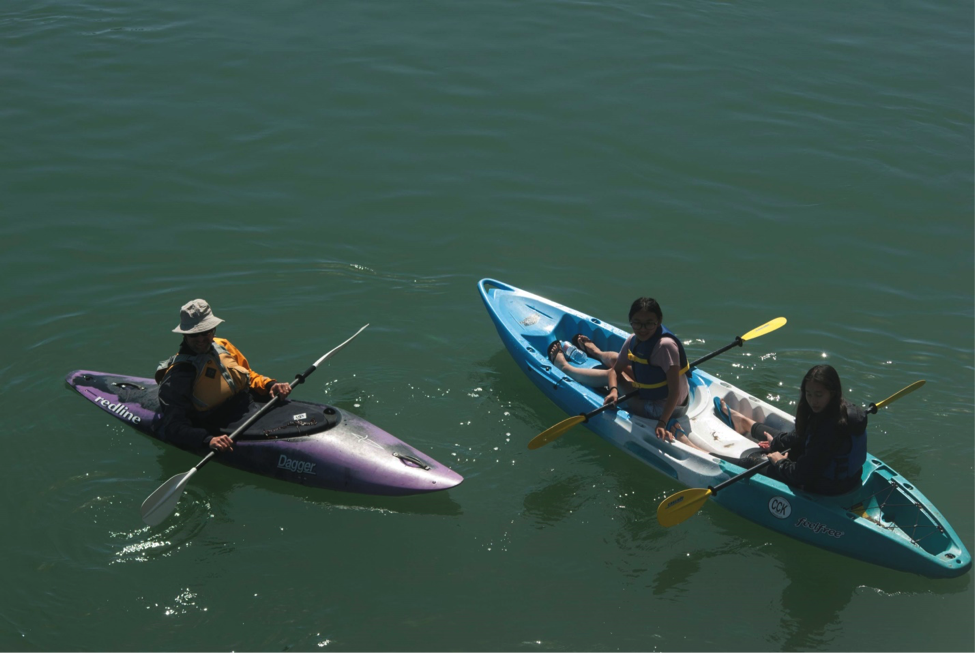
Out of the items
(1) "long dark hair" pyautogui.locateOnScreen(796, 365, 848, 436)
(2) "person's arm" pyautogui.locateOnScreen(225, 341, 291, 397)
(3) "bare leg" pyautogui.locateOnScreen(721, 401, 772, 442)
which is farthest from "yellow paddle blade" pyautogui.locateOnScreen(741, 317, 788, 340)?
(2) "person's arm" pyautogui.locateOnScreen(225, 341, 291, 397)

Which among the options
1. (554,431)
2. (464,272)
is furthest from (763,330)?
(464,272)

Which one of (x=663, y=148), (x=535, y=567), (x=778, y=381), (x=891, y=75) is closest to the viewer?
(x=535, y=567)

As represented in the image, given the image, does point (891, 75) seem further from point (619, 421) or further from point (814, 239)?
point (619, 421)

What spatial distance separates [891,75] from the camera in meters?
13.7

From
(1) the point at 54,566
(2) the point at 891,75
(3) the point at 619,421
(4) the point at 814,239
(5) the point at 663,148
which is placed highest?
(2) the point at 891,75

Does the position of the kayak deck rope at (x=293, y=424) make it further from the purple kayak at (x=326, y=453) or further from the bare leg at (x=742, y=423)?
the bare leg at (x=742, y=423)

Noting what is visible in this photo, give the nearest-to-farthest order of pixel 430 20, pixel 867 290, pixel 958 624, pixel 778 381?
pixel 958 624 → pixel 778 381 → pixel 867 290 → pixel 430 20

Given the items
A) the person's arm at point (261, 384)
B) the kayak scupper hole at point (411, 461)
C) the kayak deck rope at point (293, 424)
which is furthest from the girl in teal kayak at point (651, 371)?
the person's arm at point (261, 384)

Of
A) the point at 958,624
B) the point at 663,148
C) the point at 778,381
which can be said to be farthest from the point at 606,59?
the point at 958,624

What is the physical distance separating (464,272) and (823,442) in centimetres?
465

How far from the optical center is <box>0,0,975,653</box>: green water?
596cm

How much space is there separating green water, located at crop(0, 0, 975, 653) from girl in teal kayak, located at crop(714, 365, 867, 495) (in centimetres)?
59

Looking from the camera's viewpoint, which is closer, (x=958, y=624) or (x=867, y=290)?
(x=958, y=624)

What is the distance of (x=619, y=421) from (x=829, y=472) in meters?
1.71
